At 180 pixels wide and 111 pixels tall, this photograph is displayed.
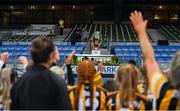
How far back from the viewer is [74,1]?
148ft

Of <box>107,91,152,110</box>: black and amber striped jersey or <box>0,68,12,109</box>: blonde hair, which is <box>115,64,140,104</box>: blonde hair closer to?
<box>107,91,152,110</box>: black and amber striped jersey

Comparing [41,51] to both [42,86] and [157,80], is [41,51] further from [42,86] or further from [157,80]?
[157,80]

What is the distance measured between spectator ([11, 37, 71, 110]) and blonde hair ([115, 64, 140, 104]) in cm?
71

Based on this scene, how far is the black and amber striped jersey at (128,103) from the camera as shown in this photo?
186 inches

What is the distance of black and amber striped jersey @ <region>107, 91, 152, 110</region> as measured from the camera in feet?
15.5

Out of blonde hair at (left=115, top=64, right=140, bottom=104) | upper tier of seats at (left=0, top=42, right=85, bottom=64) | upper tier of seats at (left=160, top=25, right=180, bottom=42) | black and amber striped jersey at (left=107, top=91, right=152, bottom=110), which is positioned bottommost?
black and amber striped jersey at (left=107, top=91, right=152, bottom=110)

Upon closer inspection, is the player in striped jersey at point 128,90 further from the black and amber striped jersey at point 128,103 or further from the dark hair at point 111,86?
the dark hair at point 111,86


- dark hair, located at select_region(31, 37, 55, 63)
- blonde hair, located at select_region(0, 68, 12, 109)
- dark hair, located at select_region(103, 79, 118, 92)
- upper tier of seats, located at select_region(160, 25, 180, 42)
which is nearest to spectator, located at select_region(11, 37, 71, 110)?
dark hair, located at select_region(31, 37, 55, 63)

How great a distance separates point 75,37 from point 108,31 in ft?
26.0

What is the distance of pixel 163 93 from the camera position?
155 inches

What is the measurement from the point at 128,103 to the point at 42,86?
104cm

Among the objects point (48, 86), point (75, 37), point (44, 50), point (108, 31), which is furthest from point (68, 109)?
point (108, 31)

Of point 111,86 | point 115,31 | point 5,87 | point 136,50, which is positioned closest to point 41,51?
point 5,87

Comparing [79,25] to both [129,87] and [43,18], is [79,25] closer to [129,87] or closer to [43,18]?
[43,18]
